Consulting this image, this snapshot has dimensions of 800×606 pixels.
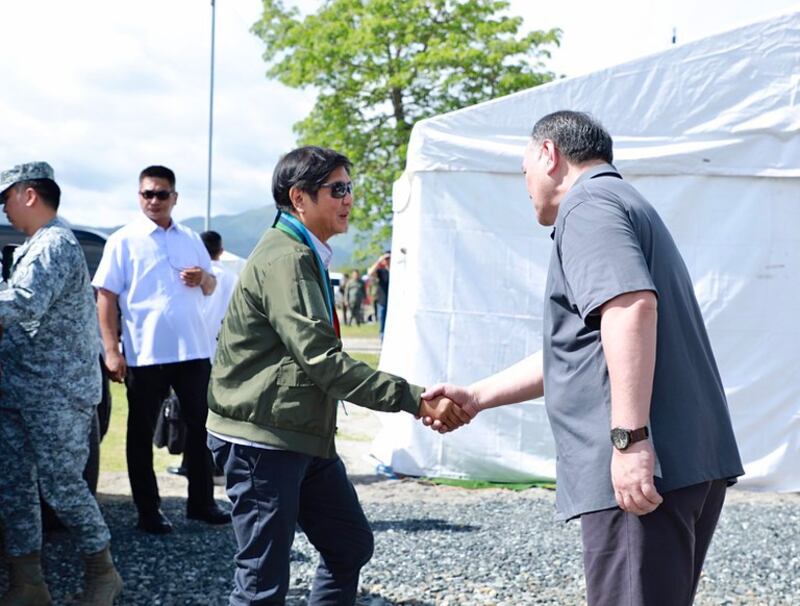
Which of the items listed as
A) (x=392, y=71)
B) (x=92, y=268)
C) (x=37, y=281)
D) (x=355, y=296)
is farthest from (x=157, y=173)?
(x=355, y=296)

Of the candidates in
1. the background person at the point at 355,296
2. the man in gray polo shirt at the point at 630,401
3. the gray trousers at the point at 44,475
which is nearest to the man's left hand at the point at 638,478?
the man in gray polo shirt at the point at 630,401

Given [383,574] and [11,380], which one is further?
[383,574]

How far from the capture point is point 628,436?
2.33m

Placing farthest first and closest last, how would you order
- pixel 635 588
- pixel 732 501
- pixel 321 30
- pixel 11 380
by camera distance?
1. pixel 321 30
2. pixel 732 501
3. pixel 11 380
4. pixel 635 588

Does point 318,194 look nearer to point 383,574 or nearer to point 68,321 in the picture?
point 68,321

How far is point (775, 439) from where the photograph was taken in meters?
7.23

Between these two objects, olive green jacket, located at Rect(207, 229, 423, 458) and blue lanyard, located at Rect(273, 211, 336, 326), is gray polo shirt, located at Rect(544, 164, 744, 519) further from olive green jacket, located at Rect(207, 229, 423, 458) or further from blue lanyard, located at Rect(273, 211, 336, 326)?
blue lanyard, located at Rect(273, 211, 336, 326)

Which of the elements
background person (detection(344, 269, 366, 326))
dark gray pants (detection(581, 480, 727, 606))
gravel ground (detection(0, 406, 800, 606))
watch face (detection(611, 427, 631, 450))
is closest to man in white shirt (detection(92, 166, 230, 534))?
gravel ground (detection(0, 406, 800, 606))

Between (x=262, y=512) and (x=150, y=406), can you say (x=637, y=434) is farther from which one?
(x=150, y=406)

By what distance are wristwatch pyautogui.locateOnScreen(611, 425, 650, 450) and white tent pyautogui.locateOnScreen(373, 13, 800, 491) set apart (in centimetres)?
494

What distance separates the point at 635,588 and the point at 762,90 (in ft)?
18.3

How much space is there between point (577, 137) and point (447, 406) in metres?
1.13

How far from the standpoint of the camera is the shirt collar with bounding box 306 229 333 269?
10.6 ft

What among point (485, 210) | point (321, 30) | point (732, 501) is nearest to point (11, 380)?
point (485, 210)
